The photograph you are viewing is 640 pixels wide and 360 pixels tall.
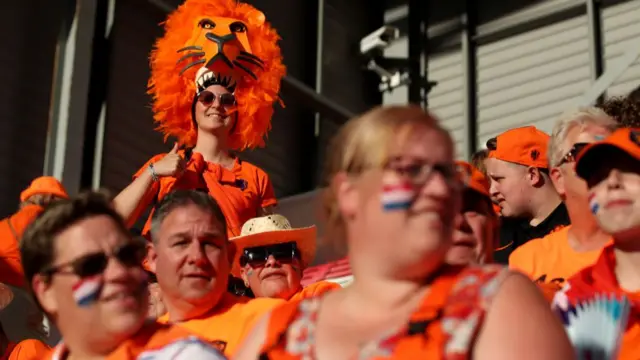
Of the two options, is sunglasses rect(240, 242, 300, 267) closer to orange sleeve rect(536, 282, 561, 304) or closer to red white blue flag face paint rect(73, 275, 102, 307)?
orange sleeve rect(536, 282, 561, 304)

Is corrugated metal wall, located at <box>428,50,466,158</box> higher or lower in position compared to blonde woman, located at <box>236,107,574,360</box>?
higher

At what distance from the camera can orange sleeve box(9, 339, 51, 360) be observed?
12.7ft

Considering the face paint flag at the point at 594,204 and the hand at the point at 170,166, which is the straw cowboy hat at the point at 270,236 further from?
the face paint flag at the point at 594,204

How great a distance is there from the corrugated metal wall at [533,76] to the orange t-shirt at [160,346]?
727 cm

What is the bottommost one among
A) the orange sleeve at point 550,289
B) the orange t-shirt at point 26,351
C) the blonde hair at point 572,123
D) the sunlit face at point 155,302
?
the orange t-shirt at point 26,351

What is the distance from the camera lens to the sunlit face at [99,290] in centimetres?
228

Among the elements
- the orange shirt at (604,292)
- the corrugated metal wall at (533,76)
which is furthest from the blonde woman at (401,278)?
the corrugated metal wall at (533,76)

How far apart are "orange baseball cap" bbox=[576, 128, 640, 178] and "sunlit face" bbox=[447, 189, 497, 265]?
356 millimetres

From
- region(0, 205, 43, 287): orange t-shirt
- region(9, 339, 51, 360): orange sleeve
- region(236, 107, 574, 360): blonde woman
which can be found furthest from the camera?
region(0, 205, 43, 287): orange t-shirt

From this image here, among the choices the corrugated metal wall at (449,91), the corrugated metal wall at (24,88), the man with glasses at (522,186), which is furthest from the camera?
the corrugated metal wall at (449,91)

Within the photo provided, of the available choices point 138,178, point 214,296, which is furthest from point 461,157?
point 214,296

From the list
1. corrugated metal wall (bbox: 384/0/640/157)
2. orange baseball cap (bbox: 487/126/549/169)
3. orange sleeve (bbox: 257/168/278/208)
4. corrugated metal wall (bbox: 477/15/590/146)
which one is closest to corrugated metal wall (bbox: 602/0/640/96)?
corrugated metal wall (bbox: 384/0/640/157)

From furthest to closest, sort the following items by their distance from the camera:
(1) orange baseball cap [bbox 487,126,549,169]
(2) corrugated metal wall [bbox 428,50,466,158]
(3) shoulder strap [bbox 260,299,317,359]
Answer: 1. (2) corrugated metal wall [bbox 428,50,466,158]
2. (1) orange baseball cap [bbox 487,126,549,169]
3. (3) shoulder strap [bbox 260,299,317,359]

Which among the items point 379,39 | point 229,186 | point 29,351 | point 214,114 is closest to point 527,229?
point 229,186
